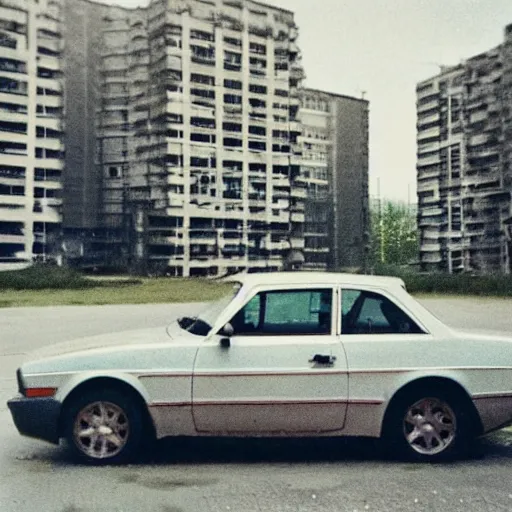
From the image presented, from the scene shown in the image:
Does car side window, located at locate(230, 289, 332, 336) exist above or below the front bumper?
above

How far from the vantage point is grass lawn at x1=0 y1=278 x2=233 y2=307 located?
58.1 ft

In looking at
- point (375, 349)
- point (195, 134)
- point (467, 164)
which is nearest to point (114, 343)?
point (375, 349)

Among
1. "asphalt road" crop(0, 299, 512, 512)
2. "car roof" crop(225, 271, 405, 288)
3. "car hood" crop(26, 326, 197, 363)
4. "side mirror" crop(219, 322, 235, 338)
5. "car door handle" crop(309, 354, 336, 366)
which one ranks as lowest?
"asphalt road" crop(0, 299, 512, 512)

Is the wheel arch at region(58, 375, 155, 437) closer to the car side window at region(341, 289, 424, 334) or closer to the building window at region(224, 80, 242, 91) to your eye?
the car side window at region(341, 289, 424, 334)

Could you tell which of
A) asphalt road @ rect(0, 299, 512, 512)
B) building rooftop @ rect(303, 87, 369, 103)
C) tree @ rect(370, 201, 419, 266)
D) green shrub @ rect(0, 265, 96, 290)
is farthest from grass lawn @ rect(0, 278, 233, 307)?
asphalt road @ rect(0, 299, 512, 512)

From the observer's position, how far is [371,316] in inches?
209

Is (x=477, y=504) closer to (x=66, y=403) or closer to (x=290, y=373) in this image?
(x=290, y=373)

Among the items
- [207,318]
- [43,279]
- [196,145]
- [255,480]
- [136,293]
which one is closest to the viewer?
[255,480]

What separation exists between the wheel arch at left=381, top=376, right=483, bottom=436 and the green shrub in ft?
44.1

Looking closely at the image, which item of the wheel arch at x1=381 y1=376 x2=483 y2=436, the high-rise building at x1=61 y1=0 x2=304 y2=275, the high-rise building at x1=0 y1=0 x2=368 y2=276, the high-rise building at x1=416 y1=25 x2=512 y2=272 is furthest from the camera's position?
the high-rise building at x1=416 y1=25 x2=512 y2=272

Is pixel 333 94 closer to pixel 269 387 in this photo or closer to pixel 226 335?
pixel 226 335

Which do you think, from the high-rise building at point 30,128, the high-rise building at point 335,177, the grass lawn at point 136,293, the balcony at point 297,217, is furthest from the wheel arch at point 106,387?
the balcony at point 297,217

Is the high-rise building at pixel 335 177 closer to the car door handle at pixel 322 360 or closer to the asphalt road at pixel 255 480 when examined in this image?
the asphalt road at pixel 255 480

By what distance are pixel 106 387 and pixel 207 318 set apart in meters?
0.81
